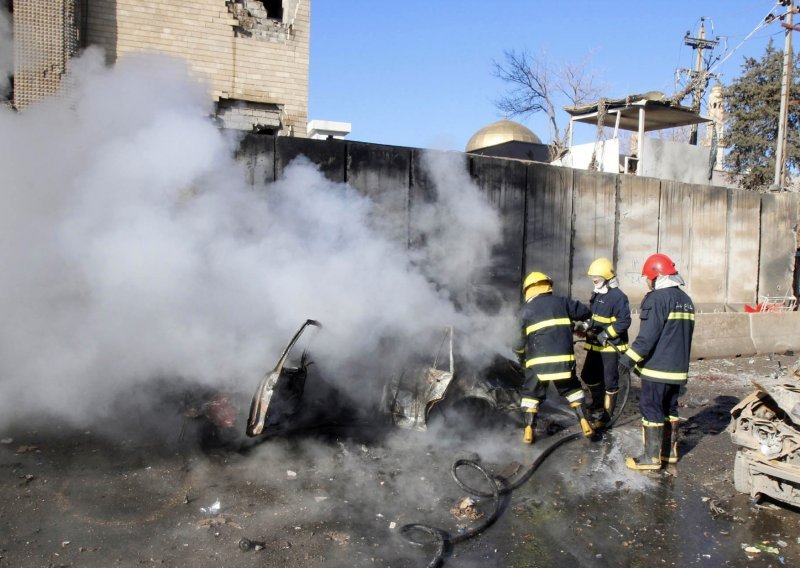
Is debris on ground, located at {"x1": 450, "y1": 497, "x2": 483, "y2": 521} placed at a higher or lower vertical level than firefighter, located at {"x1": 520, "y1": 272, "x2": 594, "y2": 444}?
lower

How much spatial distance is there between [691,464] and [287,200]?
465cm

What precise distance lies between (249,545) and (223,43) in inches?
345

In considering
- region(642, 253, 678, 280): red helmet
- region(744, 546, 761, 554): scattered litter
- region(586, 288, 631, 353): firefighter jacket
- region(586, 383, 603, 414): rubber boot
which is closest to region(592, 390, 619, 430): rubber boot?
region(586, 383, 603, 414): rubber boot

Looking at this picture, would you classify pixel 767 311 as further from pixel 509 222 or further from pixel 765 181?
pixel 765 181

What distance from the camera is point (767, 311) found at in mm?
11453

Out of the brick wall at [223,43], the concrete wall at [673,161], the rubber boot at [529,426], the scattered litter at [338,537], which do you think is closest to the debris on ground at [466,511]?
the scattered litter at [338,537]

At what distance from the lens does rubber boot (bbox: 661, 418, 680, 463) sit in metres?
5.27

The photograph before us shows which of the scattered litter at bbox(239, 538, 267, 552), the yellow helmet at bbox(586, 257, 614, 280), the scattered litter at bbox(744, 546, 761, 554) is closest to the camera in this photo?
the scattered litter at bbox(239, 538, 267, 552)

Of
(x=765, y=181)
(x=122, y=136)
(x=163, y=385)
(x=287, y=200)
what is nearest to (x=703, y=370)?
(x=287, y=200)

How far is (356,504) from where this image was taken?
4227 mm

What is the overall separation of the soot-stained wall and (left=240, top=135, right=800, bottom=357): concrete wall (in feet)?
0.06

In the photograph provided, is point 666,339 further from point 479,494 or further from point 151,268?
point 151,268

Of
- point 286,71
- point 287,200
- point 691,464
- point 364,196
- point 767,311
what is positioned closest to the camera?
point 691,464

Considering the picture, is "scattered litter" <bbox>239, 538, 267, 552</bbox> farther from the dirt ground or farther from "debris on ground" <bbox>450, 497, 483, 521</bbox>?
"debris on ground" <bbox>450, 497, 483, 521</bbox>
